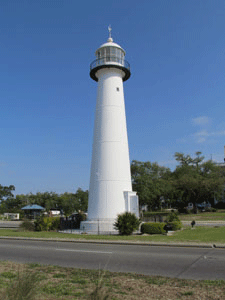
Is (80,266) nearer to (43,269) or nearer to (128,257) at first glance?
(43,269)

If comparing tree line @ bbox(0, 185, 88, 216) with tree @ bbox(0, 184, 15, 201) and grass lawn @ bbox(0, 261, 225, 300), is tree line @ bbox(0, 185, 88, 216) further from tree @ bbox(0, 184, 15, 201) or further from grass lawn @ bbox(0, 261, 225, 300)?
grass lawn @ bbox(0, 261, 225, 300)

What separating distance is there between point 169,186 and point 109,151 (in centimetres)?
3183

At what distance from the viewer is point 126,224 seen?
20.3 metres

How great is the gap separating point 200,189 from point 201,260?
43.4m

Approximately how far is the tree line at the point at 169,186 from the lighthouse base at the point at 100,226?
25905 millimetres

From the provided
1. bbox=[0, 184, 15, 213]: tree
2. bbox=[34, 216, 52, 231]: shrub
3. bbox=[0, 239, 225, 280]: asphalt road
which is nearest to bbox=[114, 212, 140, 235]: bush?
bbox=[34, 216, 52, 231]: shrub

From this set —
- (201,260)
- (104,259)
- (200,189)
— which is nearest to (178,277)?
(201,260)

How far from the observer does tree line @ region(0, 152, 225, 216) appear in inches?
1960

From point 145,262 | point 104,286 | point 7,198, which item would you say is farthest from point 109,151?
point 7,198

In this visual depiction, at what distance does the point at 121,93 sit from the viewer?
82.8 ft

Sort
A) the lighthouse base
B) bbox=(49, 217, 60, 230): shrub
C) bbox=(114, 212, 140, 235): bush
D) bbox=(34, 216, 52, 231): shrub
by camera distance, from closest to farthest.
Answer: bbox=(114, 212, 140, 235): bush < the lighthouse base < bbox=(34, 216, 52, 231): shrub < bbox=(49, 217, 60, 230): shrub

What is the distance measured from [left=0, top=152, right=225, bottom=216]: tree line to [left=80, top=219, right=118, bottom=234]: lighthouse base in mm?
25905

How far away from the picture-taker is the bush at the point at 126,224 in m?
20.3

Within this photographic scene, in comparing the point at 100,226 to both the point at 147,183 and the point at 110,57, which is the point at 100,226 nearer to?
the point at 110,57
